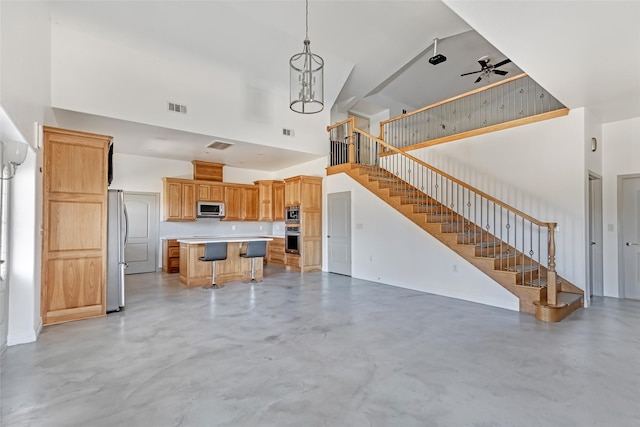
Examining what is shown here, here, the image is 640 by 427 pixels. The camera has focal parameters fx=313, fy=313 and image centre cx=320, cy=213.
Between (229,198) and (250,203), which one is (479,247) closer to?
(250,203)

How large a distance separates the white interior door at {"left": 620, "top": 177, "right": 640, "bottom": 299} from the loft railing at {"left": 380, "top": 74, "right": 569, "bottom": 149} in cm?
188

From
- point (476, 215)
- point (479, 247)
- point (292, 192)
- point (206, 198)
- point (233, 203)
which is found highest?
point (292, 192)

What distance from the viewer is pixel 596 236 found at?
536 cm

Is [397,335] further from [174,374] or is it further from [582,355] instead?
[174,374]

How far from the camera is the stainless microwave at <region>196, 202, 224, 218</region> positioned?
8.23m

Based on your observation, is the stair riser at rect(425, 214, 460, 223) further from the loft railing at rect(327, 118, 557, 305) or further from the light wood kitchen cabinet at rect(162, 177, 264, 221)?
the light wood kitchen cabinet at rect(162, 177, 264, 221)

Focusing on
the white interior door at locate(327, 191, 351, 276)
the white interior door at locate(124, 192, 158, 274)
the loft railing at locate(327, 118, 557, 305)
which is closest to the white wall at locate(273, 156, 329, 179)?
the loft railing at locate(327, 118, 557, 305)

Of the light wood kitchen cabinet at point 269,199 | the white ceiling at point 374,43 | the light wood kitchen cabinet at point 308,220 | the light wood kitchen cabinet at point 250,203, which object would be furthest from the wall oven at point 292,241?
the white ceiling at point 374,43

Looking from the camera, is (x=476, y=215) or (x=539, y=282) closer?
(x=539, y=282)

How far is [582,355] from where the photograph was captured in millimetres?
2980

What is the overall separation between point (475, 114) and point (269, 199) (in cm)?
633

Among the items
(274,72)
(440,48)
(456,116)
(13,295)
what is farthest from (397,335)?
(456,116)

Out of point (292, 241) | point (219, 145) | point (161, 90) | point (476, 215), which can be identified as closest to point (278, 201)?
point (292, 241)

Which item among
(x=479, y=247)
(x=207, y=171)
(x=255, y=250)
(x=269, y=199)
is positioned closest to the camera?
(x=479, y=247)
